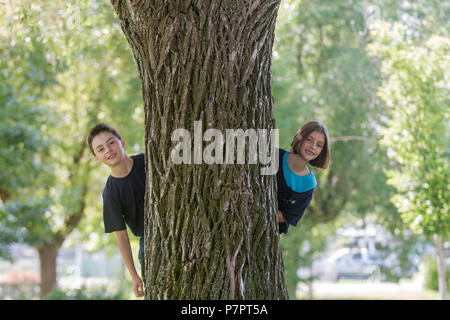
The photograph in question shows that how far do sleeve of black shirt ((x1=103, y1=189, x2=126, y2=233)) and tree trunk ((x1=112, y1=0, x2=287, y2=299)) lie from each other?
578mm

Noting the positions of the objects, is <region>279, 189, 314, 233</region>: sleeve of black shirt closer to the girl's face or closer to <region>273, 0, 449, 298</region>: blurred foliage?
the girl's face

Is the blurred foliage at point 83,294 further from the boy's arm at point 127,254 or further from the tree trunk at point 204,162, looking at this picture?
the tree trunk at point 204,162

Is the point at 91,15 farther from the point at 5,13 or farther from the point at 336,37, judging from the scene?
the point at 336,37

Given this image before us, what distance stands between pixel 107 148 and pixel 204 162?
0.97 metres

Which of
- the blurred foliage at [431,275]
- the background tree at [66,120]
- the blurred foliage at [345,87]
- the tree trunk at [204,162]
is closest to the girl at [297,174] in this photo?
the tree trunk at [204,162]

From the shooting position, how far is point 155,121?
10.3 ft

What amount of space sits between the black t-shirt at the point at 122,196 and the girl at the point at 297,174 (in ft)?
3.09

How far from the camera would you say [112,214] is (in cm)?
372

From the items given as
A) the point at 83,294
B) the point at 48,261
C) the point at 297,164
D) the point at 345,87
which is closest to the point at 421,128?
the point at 345,87

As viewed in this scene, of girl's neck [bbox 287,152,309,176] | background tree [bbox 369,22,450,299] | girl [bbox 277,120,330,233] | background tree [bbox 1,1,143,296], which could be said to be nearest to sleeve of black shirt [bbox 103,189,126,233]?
girl [bbox 277,120,330,233]

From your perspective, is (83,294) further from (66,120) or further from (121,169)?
(66,120)

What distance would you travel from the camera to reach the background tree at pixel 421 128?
8.49 metres

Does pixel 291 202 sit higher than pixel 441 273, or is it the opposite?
pixel 291 202

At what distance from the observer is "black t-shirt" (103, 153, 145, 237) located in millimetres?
3709
